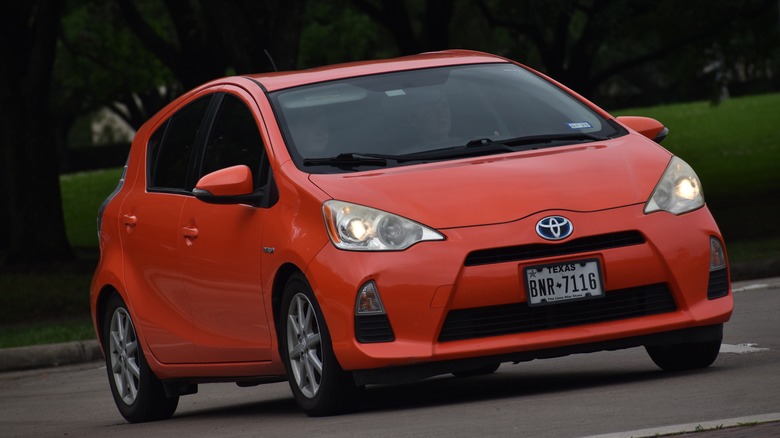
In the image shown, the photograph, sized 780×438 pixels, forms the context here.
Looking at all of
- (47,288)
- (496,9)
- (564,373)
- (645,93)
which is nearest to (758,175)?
(496,9)

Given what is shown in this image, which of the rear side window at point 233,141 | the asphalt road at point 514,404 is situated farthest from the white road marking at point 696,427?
the rear side window at point 233,141

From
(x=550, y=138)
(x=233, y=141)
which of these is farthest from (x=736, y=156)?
(x=550, y=138)

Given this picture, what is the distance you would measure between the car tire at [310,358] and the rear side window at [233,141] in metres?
0.81

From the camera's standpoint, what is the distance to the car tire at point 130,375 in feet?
29.8

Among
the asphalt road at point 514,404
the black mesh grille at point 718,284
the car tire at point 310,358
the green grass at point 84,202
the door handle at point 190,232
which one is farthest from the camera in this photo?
the green grass at point 84,202

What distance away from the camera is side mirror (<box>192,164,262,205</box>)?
25.6 feet

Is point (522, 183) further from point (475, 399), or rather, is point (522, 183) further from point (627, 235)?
point (475, 399)

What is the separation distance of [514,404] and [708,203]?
21.5m

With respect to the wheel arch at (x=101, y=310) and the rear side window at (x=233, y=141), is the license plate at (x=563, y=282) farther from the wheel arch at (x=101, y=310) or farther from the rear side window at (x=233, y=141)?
the wheel arch at (x=101, y=310)

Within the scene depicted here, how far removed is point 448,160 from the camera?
7617 mm

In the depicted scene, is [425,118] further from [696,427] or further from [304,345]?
[696,427]

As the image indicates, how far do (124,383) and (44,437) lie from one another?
87 cm

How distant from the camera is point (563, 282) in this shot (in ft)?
23.0

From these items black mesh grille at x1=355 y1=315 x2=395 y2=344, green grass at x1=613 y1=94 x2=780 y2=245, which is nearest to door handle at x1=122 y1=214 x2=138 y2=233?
black mesh grille at x1=355 y1=315 x2=395 y2=344
